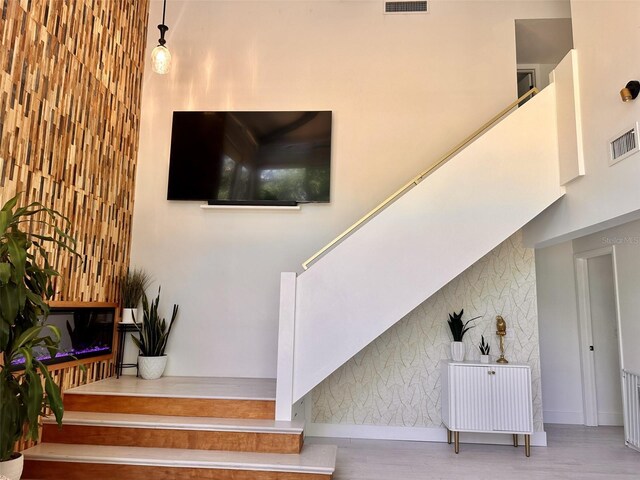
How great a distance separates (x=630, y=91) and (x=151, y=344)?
4.77 metres

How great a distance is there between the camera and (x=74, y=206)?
162 inches

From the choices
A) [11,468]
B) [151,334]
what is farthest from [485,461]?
[11,468]

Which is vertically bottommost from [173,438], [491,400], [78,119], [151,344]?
[173,438]

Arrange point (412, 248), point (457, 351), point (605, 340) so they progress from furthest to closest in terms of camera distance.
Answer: point (605, 340) < point (457, 351) < point (412, 248)

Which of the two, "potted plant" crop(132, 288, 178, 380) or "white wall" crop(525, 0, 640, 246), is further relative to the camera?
"potted plant" crop(132, 288, 178, 380)

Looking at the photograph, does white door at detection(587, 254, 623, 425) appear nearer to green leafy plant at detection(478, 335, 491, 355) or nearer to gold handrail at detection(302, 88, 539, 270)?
green leafy plant at detection(478, 335, 491, 355)

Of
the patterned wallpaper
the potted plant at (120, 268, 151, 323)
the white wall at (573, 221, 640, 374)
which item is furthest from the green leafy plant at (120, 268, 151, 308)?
the white wall at (573, 221, 640, 374)

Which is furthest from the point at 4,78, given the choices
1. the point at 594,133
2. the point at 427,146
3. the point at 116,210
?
the point at 594,133

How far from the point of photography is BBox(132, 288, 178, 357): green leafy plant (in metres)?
4.71

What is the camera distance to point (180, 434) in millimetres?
3506

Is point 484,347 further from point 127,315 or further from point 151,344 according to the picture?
point 127,315

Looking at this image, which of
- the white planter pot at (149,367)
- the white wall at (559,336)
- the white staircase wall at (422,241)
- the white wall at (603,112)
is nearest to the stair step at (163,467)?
the white staircase wall at (422,241)

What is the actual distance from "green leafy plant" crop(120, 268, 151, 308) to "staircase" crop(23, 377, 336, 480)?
3.03ft

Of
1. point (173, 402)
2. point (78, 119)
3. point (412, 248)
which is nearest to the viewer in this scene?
point (173, 402)
